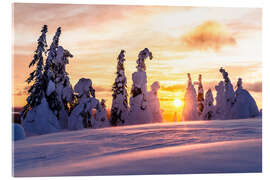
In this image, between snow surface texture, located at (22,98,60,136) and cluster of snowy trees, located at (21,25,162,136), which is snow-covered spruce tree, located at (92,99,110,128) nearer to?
cluster of snowy trees, located at (21,25,162,136)

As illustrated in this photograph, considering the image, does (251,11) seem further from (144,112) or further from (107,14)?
(144,112)

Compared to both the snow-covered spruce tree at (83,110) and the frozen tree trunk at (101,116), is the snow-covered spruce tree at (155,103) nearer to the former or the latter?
the frozen tree trunk at (101,116)

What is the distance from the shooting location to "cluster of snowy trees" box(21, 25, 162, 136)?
8.91 meters

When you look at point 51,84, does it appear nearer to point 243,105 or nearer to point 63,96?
point 63,96

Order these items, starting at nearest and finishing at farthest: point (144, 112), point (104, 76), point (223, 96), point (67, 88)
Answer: point (104, 76)
point (67, 88)
point (223, 96)
point (144, 112)

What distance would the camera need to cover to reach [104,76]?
923 cm

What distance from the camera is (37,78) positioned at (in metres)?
9.60

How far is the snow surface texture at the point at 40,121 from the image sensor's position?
28.6 feet


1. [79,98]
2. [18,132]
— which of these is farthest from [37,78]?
[18,132]

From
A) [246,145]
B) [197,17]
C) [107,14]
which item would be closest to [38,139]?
[107,14]

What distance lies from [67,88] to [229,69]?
16.3ft

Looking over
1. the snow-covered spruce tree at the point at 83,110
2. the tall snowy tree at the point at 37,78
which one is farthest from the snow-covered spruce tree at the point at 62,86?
the tall snowy tree at the point at 37,78

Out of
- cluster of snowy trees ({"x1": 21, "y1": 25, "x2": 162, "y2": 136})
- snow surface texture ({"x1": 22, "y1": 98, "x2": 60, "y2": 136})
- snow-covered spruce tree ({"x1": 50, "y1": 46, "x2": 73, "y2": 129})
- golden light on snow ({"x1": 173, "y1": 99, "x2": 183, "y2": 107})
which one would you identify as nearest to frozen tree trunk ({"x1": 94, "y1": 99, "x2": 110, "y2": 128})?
cluster of snowy trees ({"x1": 21, "y1": 25, "x2": 162, "y2": 136})

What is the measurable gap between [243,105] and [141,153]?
5.68 metres
